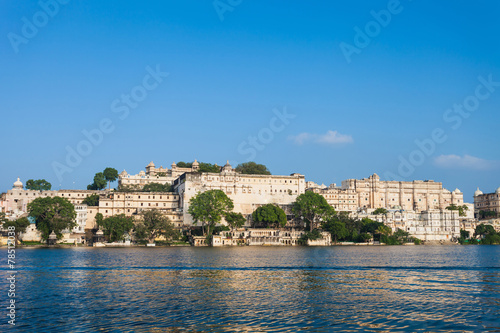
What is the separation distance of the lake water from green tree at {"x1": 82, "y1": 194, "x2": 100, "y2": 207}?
2615 inches

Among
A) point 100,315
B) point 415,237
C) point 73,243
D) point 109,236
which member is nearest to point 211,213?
point 109,236

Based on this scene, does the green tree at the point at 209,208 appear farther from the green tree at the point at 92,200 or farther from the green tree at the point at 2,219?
the green tree at the point at 2,219

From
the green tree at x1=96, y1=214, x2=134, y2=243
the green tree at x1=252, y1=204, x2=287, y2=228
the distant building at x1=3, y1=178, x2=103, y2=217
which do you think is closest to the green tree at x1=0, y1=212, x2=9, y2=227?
the distant building at x1=3, y1=178, x2=103, y2=217

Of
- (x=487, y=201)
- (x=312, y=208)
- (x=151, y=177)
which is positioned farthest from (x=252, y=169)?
(x=487, y=201)

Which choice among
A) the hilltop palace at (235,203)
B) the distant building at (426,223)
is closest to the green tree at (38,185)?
the hilltop palace at (235,203)

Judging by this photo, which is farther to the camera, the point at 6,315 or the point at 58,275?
the point at 58,275

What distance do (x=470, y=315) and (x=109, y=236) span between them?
7273cm

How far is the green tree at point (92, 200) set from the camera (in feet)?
348

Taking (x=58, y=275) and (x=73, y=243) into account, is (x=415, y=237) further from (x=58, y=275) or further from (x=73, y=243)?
(x=58, y=275)

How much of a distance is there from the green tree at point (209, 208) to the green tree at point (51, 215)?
20.3m

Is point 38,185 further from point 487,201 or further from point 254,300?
point 487,201

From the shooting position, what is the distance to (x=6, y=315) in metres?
22.3

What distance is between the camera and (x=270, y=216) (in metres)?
95.8

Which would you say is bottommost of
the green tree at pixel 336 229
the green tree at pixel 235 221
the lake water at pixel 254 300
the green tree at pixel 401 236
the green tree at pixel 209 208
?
the lake water at pixel 254 300
